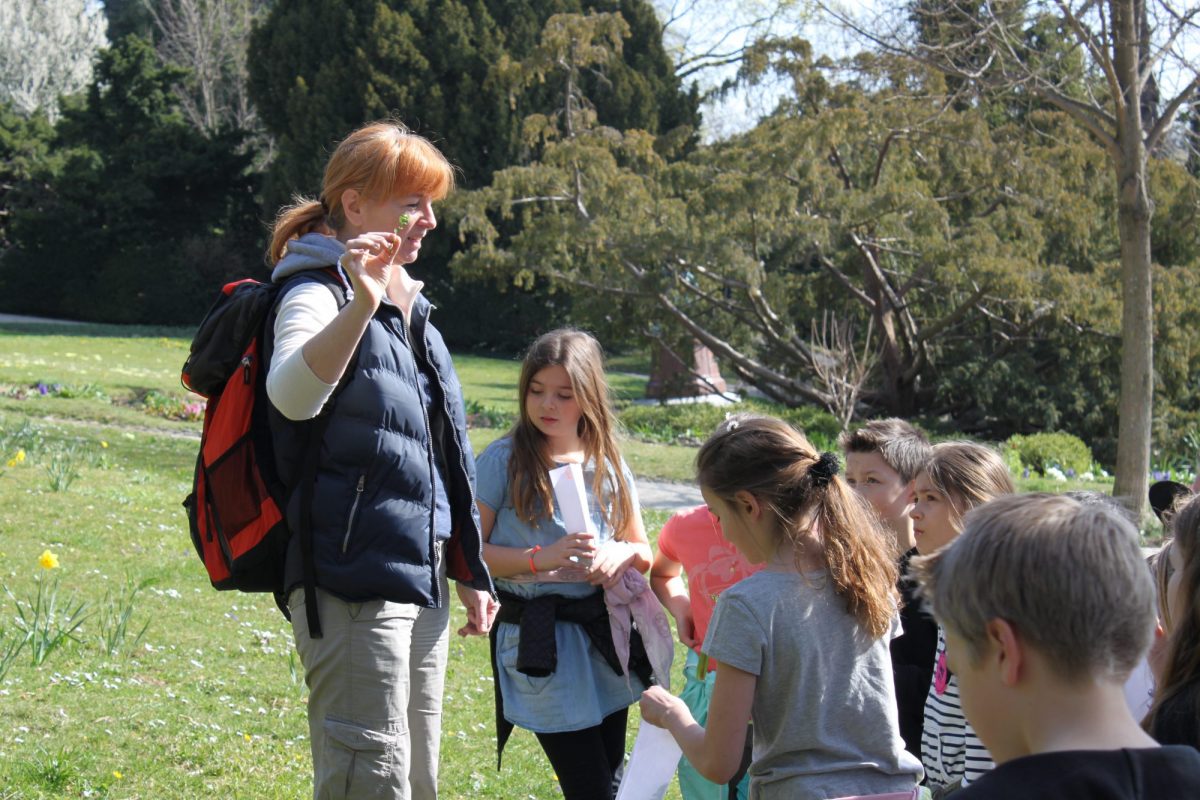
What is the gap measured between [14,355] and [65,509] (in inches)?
549

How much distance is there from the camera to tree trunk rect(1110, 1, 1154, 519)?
918 cm

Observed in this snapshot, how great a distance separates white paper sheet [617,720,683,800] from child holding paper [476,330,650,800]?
1.71 ft

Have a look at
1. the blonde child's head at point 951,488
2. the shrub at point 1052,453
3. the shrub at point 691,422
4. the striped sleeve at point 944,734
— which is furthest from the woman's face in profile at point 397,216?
the shrub at point 691,422

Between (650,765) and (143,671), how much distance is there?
9.60 ft

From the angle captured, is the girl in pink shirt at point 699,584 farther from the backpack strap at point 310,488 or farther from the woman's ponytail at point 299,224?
the woman's ponytail at point 299,224

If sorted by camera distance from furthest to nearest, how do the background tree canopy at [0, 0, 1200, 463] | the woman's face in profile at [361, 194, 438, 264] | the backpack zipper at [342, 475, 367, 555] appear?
the background tree canopy at [0, 0, 1200, 463], the woman's face in profile at [361, 194, 438, 264], the backpack zipper at [342, 475, 367, 555]

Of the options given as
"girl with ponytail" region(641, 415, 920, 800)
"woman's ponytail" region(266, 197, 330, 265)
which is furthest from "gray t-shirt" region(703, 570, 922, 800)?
"woman's ponytail" region(266, 197, 330, 265)

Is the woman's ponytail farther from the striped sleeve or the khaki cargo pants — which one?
the striped sleeve

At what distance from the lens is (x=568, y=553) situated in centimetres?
314

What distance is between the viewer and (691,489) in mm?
11539

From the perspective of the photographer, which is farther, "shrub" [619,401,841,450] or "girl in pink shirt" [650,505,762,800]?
"shrub" [619,401,841,450]

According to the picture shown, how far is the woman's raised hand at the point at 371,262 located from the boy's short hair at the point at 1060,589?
4.40 feet

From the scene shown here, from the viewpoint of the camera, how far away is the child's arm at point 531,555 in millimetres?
3127

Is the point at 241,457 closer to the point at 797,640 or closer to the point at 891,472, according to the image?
the point at 797,640
